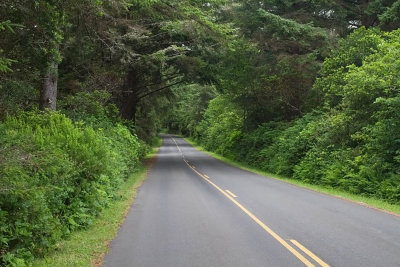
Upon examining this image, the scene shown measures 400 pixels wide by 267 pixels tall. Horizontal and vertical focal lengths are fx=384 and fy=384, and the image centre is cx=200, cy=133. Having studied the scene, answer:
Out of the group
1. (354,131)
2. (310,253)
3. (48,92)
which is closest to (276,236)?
(310,253)

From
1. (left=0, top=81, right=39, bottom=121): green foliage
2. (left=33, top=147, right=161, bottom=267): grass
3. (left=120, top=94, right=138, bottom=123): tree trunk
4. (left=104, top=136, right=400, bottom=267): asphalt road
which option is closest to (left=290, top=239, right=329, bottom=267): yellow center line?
(left=104, top=136, right=400, bottom=267): asphalt road

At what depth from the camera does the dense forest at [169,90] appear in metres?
7.61

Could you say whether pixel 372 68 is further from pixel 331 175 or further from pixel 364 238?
pixel 364 238

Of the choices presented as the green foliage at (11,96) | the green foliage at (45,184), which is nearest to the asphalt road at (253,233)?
the green foliage at (45,184)

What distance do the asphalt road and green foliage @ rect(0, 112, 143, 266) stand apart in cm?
111

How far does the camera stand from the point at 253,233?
26.6 feet

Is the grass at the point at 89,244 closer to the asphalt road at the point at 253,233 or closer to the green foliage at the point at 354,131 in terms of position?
the asphalt road at the point at 253,233

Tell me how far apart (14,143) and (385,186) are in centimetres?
1255

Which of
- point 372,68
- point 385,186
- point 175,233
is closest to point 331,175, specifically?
point 385,186

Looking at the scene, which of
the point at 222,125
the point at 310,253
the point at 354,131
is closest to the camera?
the point at 310,253

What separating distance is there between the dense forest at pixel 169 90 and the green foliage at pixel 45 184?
0.03m

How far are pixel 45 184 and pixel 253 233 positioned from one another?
167 inches

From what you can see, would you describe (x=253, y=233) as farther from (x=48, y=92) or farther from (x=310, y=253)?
(x=48, y=92)

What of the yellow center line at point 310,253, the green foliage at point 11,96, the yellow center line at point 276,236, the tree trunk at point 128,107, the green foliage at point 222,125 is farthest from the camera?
the green foliage at point 222,125
